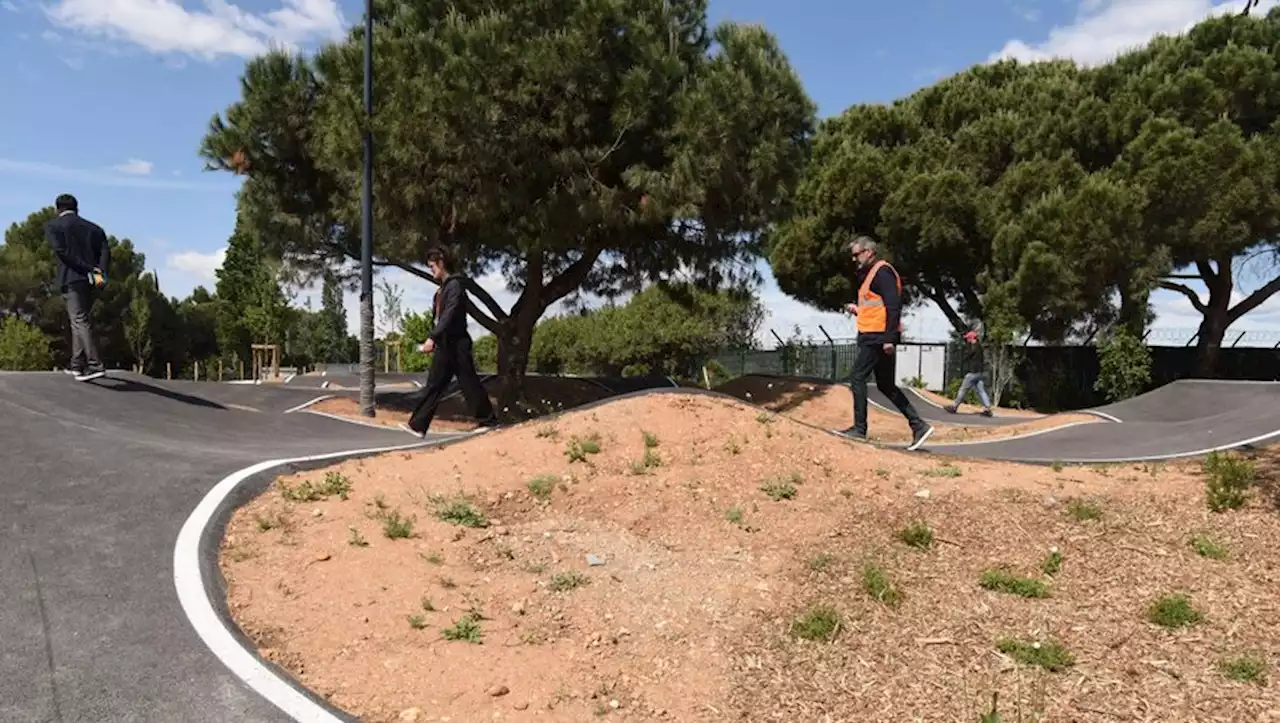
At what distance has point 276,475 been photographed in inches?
209

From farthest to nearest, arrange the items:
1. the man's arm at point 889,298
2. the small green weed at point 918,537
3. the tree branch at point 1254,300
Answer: the tree branch at point 1254,300
the man's arm at point 889,298
the small green weed at point 918,537

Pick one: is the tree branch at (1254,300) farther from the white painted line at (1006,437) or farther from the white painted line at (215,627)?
the white painted line at (215,627)

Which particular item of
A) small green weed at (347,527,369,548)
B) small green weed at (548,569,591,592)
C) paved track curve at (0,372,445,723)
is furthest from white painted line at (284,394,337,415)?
small green weed at (548,569,591,592)

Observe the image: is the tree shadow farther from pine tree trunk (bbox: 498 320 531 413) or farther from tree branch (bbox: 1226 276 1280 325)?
tree branch (bbox: 1226 276 1280 325)

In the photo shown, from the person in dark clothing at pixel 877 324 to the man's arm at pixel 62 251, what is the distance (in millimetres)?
7847

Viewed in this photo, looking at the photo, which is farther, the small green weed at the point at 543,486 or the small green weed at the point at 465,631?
the small green weed at the point at 543,486

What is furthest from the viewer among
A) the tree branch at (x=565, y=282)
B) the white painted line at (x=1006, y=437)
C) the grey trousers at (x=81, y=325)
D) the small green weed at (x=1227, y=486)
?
the tree branch at (x=565, y=282)

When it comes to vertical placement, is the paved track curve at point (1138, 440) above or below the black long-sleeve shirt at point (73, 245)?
below

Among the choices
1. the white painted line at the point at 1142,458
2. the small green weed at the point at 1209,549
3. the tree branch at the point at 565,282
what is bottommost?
the small green weed at the point at 1209,549

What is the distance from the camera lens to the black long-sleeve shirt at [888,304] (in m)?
7.41

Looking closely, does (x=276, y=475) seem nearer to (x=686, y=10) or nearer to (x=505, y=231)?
(x=505, y=231)

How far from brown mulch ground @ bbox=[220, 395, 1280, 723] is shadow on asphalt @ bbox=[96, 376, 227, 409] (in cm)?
438

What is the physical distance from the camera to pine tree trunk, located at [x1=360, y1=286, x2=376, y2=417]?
530 inches

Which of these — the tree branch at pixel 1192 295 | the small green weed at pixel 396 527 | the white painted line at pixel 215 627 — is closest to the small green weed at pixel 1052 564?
the small green weed at pixel 396 527
